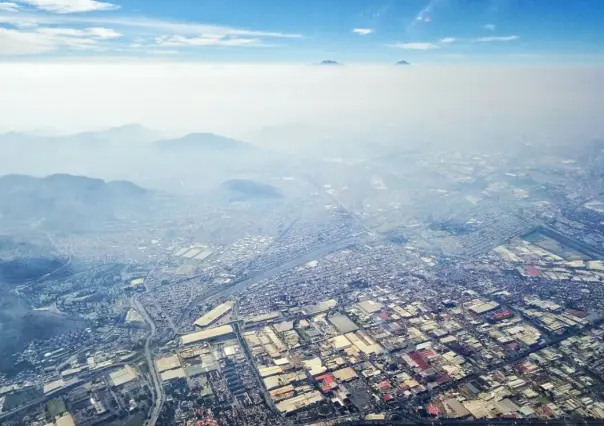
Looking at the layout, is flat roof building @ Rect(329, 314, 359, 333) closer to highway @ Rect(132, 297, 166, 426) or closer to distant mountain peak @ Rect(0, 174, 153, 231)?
highway @ Rect(132, 297, 166, 426)

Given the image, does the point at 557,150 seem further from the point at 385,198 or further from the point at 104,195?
the point at 104,195

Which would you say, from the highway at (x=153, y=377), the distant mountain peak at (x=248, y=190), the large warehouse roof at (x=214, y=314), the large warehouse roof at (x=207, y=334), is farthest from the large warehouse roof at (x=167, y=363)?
the distant mountain peak at (x=248, y=190)

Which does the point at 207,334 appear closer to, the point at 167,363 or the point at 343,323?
the point at 167,363

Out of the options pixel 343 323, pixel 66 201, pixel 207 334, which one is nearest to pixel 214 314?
pixel 207 334

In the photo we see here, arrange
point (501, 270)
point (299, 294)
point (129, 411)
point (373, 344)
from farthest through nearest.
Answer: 1. point (501, 270)
2. point (299, 294)
3. point (373, 344)
4. point (129, 411)

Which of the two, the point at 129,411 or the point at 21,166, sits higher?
the point at 129,411

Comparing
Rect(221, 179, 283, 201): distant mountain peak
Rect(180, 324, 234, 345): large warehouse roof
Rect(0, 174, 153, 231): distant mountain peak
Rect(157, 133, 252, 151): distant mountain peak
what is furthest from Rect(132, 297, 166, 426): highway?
Rect(157, 133, 252, 151): distant mountain peak

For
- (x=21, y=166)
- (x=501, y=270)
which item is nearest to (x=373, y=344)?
(x=501, y=270)
